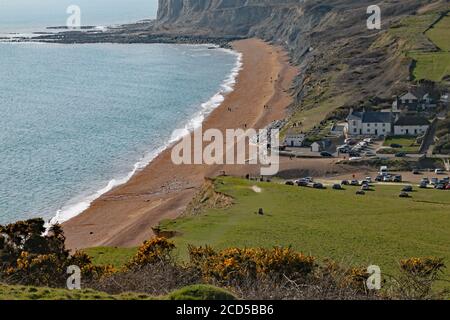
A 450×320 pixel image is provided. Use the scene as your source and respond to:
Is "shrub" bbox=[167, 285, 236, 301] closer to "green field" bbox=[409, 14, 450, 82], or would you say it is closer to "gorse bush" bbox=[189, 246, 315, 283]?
"gorse bush" bbox=[189, 246, 315, 283]

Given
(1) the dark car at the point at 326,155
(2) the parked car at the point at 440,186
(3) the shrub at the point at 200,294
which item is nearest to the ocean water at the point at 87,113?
(1) the dark car at the point at 326,155

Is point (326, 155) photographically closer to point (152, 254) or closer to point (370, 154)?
point (370, 154)

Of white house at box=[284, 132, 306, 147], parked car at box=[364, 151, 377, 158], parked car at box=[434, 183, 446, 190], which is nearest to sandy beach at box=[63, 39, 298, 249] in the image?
white house at box=[284, 132, 306, 147]

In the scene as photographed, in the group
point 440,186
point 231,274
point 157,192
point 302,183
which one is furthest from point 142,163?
point 231,274

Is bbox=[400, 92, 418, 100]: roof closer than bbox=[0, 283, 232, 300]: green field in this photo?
No

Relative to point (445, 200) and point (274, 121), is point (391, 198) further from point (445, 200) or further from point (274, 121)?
point (274, 121)
